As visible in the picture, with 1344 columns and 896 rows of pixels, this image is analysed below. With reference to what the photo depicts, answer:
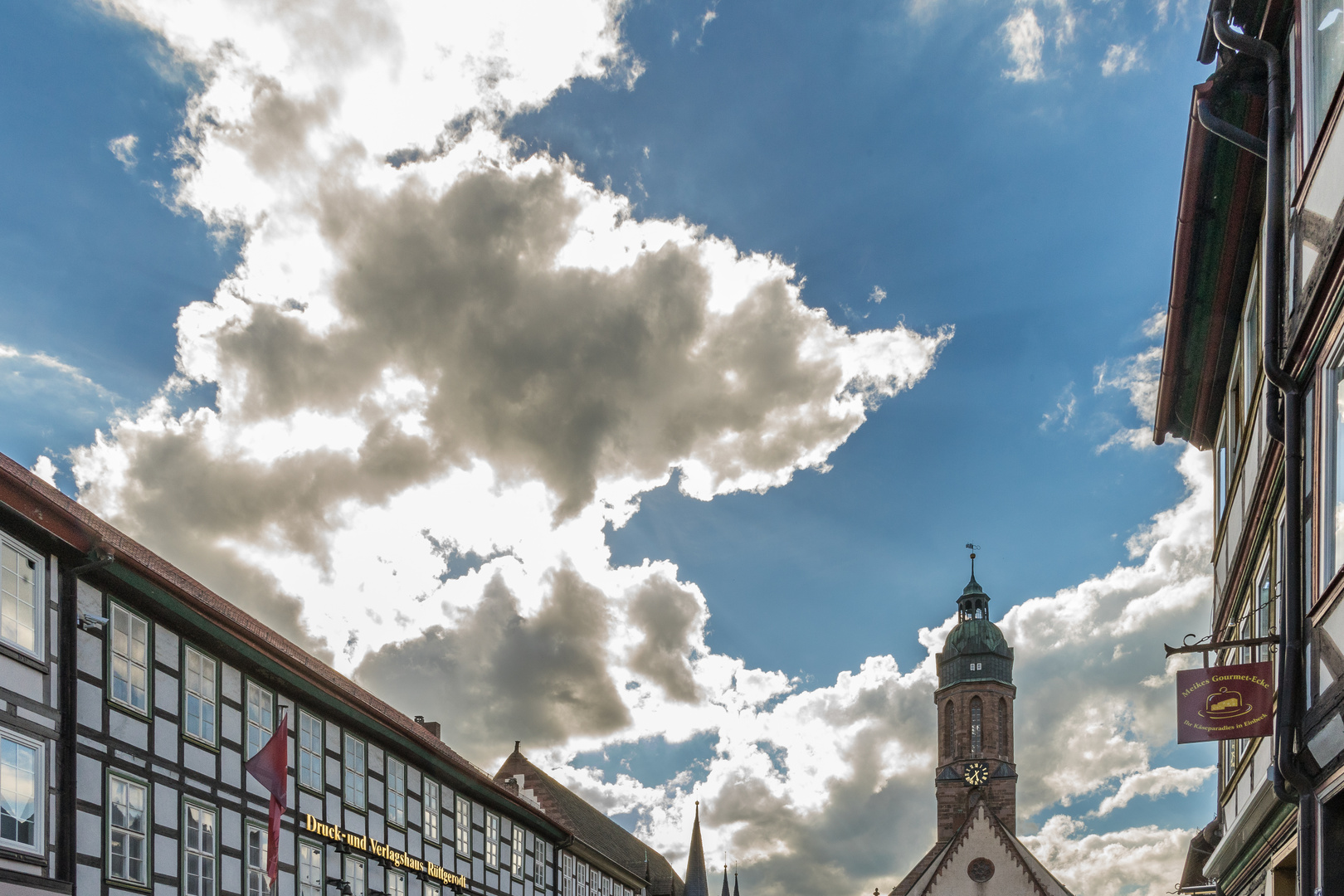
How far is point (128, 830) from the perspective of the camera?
52.3 ft

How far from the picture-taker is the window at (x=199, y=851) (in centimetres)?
1731

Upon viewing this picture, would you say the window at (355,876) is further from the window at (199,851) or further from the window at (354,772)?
the window at (199,851)

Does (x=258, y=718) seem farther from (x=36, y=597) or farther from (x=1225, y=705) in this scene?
(x=1225, y=705)

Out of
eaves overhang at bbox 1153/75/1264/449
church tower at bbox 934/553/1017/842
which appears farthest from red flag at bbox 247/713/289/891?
church tower at bbox 934/553/1017/842

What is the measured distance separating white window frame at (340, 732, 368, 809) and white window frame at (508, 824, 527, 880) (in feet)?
30.1

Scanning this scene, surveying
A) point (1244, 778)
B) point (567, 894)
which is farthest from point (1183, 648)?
point (567, 894)

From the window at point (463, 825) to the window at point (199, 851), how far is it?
10591 millimetres

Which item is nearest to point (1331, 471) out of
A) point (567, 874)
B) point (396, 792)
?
point (396, 792)

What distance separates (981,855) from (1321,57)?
68.9m

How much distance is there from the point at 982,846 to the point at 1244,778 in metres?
61.7

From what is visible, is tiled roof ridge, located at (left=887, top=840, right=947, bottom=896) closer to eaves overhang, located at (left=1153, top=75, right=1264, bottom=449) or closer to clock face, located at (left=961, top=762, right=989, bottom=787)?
clock face, located at (left=961, top=762, right=989, bottom=787)

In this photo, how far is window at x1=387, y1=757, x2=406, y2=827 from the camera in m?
24.8

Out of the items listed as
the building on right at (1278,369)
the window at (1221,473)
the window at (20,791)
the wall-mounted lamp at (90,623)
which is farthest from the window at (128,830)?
the window at (1221,473)

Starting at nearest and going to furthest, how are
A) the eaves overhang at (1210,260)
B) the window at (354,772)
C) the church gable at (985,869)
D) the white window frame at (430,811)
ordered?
1. the eaves overhang at (1210,260)
2. the window at (354,772)
3. the white window frame at (430,811)
4. the church gable at (985,869)
